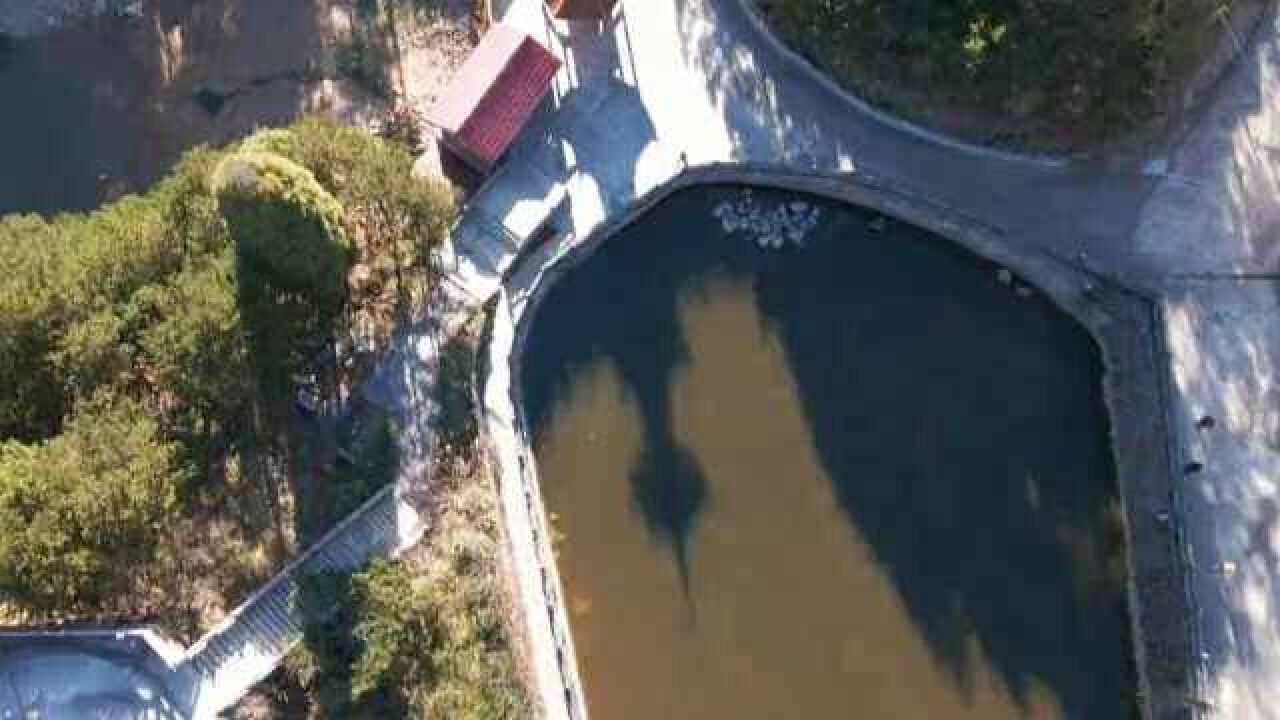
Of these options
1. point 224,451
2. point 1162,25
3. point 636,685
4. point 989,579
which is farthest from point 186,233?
point 1162,25

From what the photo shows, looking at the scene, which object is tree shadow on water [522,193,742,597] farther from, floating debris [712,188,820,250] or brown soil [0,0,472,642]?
brown soil [0,0,472,642]

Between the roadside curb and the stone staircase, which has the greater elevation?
the roadside curb

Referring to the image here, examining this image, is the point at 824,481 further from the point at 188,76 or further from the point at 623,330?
the point at 188,76

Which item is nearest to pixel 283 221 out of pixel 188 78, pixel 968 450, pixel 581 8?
pixel 581 8

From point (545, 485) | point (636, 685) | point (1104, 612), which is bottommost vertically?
point (636, 685)

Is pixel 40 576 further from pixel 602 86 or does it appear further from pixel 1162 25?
pixel 1162 25

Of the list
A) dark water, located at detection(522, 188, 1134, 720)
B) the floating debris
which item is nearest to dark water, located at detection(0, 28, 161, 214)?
dark water, located at detection(522, 188, 1134, 720)
